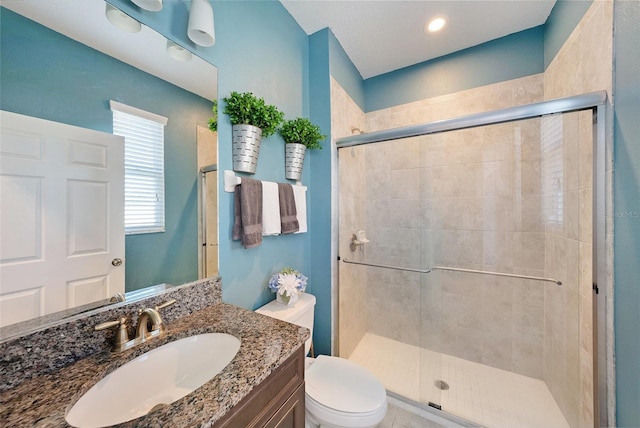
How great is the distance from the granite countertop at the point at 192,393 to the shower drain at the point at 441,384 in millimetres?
1378

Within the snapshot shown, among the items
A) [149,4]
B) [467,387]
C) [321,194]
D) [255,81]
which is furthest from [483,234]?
[149,4]

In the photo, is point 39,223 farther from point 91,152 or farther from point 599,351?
point 599,351

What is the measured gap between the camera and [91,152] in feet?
2.39

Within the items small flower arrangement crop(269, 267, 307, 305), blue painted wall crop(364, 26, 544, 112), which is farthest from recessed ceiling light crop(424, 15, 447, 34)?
small flower arrangement crop(269, 267, 307, 305)

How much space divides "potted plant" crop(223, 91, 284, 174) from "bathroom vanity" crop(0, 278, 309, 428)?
2.23ft

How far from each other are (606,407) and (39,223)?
2305 millimetres

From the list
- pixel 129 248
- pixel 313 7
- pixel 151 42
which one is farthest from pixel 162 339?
pixel 313 7

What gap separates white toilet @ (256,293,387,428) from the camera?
1022 millimetres

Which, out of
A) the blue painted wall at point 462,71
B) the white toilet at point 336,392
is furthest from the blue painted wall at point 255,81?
the blue painted wall at point 462,71

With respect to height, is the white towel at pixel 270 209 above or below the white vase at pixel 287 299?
above

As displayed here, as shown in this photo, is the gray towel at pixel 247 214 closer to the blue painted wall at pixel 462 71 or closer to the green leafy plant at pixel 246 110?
the green leafy plant at pixel 246 110

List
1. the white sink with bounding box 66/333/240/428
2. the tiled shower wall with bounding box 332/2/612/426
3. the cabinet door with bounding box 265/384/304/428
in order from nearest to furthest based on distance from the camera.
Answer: the white sink with bounding box 66/333/240/428 < the cabinet door with bounding box 265/384/304/428 < the tiled shower wall with bounding box 332/2/612/426

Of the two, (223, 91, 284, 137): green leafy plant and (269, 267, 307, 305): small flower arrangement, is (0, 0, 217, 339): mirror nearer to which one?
(223, 91, 284, 137): green leafy plant

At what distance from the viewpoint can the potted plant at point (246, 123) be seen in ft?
3.72
